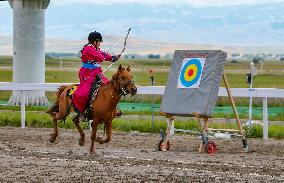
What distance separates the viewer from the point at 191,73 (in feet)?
61.0

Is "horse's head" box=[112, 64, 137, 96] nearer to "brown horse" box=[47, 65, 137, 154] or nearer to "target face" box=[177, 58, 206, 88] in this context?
"brown horse" box=[47, 65, 137, 154]

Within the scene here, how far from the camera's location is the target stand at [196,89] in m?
Result: 18.0

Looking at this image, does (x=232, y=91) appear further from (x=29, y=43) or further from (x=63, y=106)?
(x=29, y=43)

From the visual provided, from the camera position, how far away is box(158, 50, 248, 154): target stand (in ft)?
59.0

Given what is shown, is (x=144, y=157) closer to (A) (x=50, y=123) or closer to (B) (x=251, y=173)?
(B) (x=251, y=173)

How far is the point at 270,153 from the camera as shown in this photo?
57.9 feet

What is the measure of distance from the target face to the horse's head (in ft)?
6.04

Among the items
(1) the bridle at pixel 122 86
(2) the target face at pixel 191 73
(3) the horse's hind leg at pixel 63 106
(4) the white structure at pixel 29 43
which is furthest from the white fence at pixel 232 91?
(4) the white structure at pixel 29 43

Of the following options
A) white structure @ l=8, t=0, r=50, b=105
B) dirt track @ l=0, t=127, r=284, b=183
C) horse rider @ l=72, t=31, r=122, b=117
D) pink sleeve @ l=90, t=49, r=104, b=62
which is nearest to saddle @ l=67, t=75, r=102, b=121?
horse rider @ l=72, t=31, r=122, b=117

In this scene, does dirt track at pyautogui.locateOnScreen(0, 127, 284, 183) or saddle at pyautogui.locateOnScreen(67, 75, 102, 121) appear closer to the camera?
dirt track at pyautogui.locateOnScreen(0, 127, 284, 183)

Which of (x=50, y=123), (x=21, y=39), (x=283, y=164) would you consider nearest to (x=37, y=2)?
(x=21, y=39)

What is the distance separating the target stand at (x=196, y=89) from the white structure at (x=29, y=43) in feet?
44.7

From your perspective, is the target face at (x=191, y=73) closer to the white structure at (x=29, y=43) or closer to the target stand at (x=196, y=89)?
the target stand at (x=196, y=89)

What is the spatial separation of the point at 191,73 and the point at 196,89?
39cm
